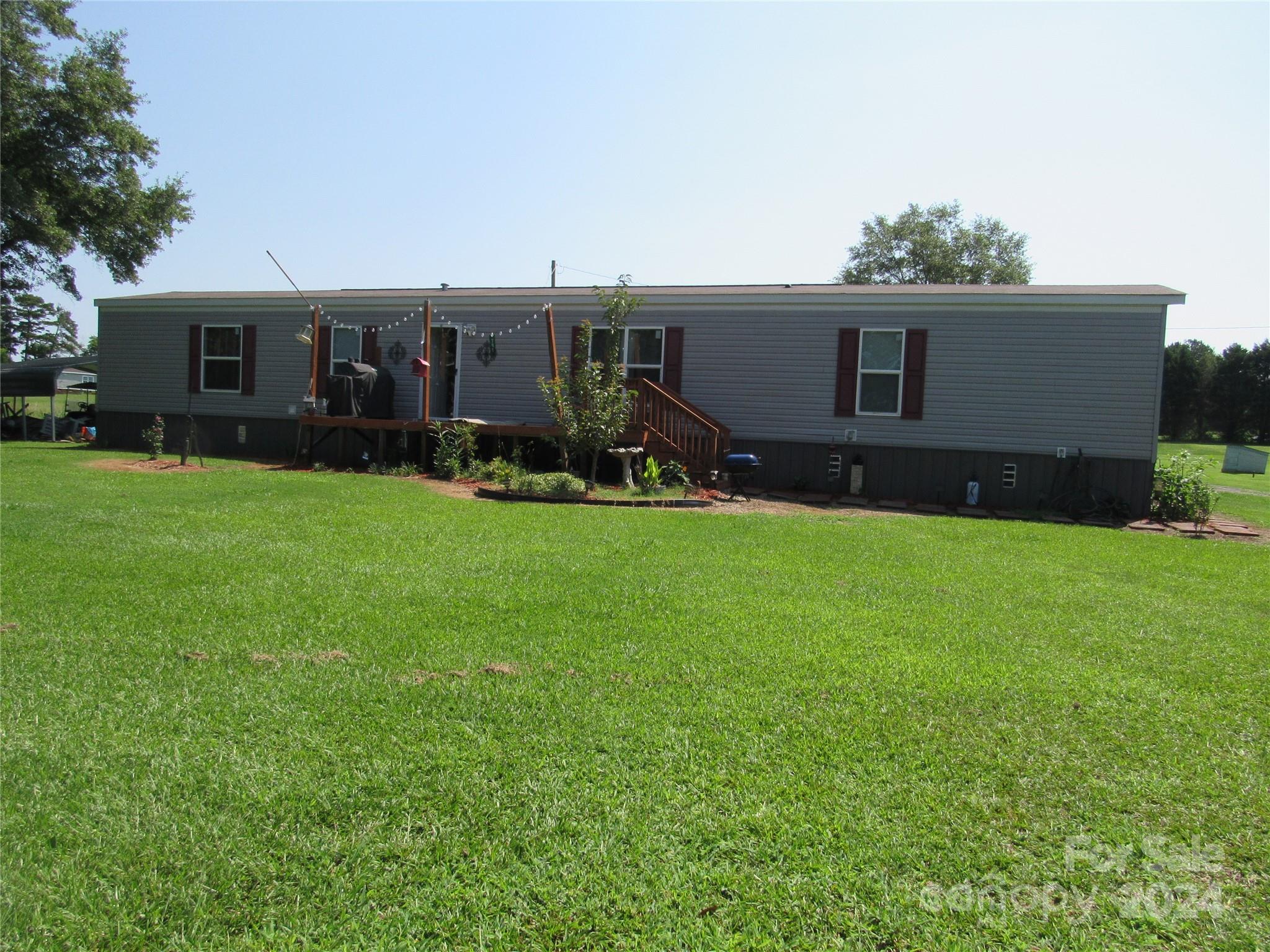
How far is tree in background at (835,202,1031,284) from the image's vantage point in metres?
37.4

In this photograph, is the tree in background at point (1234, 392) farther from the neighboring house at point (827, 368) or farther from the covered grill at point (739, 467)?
the covered grill at point (739, 467)

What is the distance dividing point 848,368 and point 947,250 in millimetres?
28692

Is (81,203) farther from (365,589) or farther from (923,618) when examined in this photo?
(923,618)

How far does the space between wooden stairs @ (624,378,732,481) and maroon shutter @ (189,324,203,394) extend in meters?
8.75

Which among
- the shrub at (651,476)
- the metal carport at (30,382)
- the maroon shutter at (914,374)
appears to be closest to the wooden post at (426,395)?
the shrub at (651,476)

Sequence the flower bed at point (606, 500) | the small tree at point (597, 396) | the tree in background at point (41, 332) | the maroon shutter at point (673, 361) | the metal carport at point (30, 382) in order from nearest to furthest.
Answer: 1. the flower bed at point (606, 500)
2. the small tree at point (597, 396)
3. the maroon shutter at point (673, 361)
4. the metal carport at point (30, 382)
5. the tree in background at point (41, 332)

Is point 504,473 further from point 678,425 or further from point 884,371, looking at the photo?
point 884,371

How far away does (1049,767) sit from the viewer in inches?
117

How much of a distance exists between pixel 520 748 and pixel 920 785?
1.35 metres

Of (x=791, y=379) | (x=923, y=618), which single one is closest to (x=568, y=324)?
(x=791, y=379)

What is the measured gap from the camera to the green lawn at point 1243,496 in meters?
12.1

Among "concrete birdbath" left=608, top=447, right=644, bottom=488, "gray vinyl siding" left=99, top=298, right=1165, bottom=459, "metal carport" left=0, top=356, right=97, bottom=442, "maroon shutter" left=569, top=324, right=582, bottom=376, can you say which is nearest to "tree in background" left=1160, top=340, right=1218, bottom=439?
"gray vinyl siding" left=99, top=298, right=1165, bottom=459

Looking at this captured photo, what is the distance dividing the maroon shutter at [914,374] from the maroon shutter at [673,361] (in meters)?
3.22

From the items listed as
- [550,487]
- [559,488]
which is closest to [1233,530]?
[559,488]
